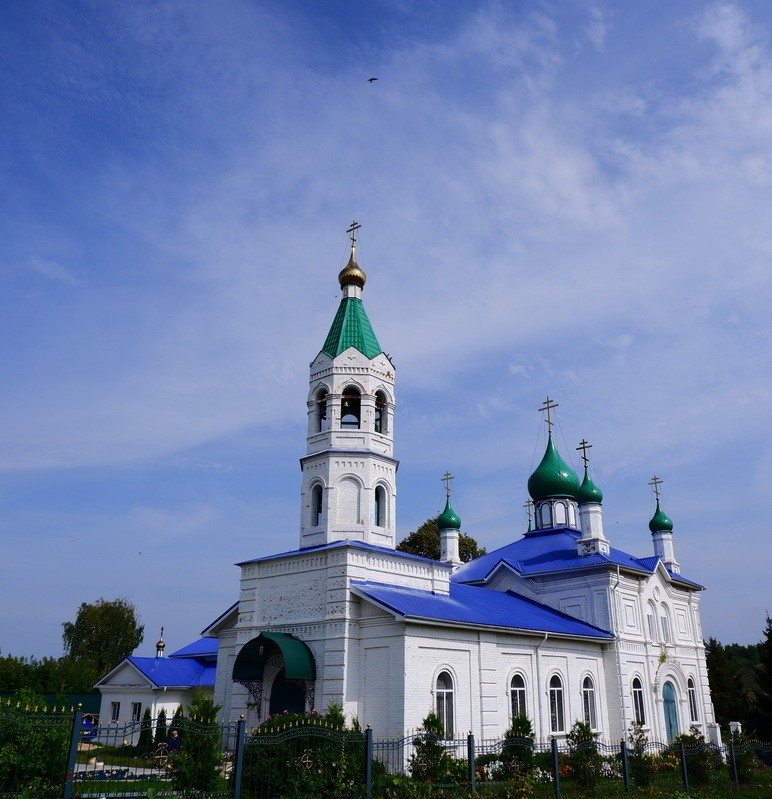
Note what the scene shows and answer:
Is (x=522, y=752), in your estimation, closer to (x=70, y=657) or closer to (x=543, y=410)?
(x=543, y=410)

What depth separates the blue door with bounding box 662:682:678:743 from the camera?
2645cm

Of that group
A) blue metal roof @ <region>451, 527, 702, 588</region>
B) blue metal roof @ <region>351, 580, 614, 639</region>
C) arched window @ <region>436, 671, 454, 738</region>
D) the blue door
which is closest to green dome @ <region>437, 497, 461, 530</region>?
blue metal roof @ <region>451, 527, 702, 588</region>

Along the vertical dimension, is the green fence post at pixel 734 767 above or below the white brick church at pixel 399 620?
below

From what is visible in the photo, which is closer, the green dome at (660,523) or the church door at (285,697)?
the church door at (285,697)

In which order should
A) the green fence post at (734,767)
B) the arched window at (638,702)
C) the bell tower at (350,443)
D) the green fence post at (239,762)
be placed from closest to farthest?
the green fence post at (239,762) → the green fence post at (734,767) → the bell tower at (350,443) → the arched window at (638,702)

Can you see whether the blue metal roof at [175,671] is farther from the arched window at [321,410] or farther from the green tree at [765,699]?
the green tree at [765,699]

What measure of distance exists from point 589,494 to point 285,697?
13.9m

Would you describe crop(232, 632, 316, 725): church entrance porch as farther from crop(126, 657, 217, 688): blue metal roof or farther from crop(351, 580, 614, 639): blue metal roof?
crop(126, 657, 217, 688): blue metal roof

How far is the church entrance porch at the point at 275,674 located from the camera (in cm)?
1731

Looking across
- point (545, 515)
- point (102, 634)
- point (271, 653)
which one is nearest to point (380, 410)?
point (271, 653)

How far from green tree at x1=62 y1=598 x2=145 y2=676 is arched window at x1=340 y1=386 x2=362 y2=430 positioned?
34.2m

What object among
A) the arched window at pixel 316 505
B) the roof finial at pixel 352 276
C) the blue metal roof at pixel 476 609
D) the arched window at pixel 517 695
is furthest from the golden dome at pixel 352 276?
the arched window at pixel 517 695

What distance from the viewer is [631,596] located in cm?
2664

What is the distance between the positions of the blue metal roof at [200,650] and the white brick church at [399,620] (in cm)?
644
